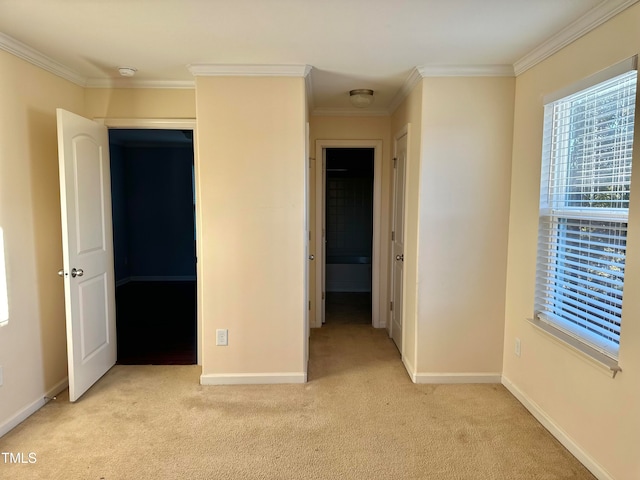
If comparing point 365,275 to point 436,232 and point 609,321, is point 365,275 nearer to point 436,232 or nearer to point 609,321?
point 436,232

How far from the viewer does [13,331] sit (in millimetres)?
2408

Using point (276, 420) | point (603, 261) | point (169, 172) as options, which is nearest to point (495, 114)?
point (603, 261)

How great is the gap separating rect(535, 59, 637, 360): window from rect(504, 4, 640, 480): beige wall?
9cm

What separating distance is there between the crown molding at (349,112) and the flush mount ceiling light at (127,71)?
5.72 ft

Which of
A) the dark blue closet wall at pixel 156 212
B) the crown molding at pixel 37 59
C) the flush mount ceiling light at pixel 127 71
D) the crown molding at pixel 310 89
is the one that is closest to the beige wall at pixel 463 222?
the crown molding at pixel 310 89

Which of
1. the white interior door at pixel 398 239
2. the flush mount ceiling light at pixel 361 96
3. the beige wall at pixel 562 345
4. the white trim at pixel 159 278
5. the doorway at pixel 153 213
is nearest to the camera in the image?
the beige wall at pixel 562 345

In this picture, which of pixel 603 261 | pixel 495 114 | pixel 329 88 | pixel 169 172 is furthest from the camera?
pixel 169 172

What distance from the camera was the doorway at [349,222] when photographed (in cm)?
609

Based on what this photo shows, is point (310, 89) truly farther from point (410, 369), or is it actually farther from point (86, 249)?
point (410, 369)

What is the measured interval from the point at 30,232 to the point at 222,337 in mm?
1440

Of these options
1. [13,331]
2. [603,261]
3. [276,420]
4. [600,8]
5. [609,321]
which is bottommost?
[276,420]

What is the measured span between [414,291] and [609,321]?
1272mm

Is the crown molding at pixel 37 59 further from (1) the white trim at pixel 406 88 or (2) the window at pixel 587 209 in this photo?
(2) the window at pixel 587 209

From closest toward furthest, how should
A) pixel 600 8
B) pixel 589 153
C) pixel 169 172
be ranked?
pixel 600 8 → pixel 589 153 → pixel 169 172
